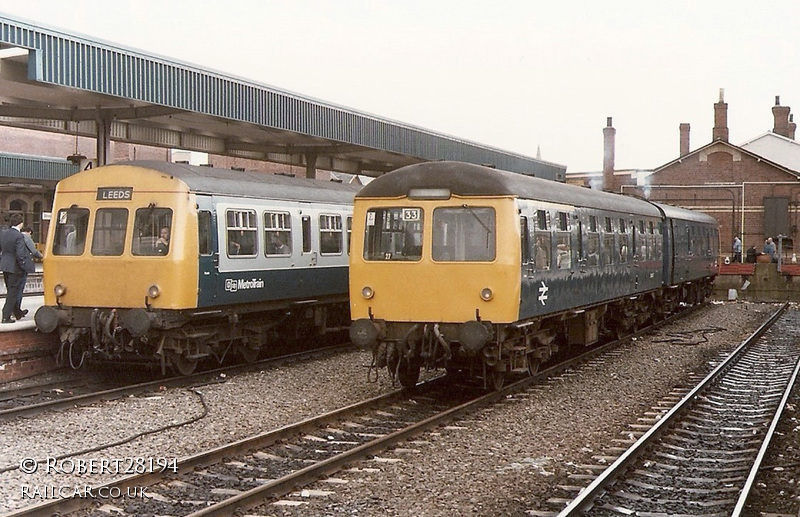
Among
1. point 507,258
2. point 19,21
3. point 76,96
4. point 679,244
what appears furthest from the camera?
point 679,244

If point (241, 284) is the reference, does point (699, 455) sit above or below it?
below

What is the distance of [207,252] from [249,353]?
2474 millimetres

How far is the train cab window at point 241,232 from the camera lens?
13539 mm

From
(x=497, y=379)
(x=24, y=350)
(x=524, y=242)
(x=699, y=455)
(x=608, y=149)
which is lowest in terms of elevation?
(x=699, y=455)

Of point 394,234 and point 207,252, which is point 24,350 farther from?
point 394,234

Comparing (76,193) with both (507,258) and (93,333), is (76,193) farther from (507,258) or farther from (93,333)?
(507,258)

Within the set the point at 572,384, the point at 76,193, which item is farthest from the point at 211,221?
the point at 572,384

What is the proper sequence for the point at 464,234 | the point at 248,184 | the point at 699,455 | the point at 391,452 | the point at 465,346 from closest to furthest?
the point at 391,452
the point at 699,455
the point at 465,346
the point at 464,234
the point at 248,184

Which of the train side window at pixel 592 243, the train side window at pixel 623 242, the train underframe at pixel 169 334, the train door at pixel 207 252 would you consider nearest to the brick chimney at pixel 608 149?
the train side window at pixel 623 242

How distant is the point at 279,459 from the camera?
8.43 metres

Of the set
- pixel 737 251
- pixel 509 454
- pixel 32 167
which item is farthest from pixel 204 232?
pixel 737 251

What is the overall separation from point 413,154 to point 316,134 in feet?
15.8

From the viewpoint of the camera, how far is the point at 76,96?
15.0 meters

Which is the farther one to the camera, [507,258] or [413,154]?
[413,154]
